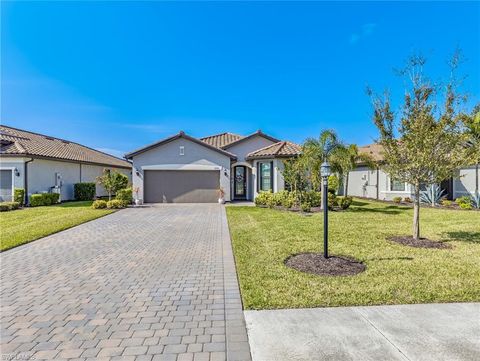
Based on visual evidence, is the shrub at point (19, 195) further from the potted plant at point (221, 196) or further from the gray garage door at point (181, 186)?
the potted plant at point (221, 196)

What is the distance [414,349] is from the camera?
10.2 ft

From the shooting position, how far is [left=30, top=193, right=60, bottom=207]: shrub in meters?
17.8

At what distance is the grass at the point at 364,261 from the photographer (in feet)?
14.7

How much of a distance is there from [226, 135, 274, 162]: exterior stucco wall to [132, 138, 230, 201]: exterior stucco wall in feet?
10.6

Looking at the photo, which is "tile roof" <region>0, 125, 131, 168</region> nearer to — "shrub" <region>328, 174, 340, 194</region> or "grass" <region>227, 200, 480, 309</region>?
"grass" <region>227, 200, 480, 309</region>

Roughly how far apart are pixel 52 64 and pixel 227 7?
9.59 meters

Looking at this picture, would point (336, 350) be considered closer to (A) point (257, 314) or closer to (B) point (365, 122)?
(A) point (257, 314)

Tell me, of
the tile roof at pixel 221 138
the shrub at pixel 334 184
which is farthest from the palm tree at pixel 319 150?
the tile roof at pixel 221 138

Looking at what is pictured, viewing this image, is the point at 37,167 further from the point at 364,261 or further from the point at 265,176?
the point at 364,261

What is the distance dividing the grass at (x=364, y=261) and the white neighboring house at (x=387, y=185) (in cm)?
657

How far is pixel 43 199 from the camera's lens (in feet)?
60.0

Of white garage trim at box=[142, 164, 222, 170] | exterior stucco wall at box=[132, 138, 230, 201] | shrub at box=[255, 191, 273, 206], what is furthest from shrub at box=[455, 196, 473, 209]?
white garage trim at box=[142, 164, 222, 170]

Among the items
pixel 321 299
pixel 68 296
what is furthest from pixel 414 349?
pixel 68 296

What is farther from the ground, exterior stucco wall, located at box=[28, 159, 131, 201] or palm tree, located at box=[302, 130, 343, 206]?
palm tree, located at box=[302, 130, 343, 206]
